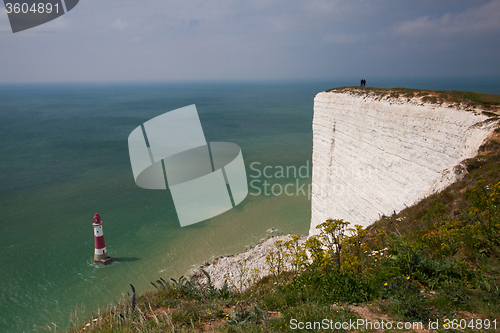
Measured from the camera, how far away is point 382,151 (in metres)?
11.8

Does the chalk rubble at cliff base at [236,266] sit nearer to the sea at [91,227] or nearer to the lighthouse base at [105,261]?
the sea at [91,227]

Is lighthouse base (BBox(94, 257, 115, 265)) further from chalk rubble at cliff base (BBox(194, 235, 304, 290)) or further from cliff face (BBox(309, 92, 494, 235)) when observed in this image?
cliff face (BBox(309, 92, 494, 235))

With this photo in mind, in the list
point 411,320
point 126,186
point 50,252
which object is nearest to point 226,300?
point 411,320

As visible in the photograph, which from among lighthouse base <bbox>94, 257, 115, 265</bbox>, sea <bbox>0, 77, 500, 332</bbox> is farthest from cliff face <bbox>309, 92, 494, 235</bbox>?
lighthouse base <bbox>94, 257, 115, 265</bbox>

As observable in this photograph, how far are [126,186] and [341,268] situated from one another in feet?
84.4

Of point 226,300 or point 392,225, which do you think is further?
point 392,225

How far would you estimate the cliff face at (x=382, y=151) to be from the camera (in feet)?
30.3

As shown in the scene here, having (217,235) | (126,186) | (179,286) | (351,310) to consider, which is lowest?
(217,235)

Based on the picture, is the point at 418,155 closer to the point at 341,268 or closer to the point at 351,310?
the point at 341,268

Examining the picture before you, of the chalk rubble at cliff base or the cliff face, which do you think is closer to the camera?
the cliff face

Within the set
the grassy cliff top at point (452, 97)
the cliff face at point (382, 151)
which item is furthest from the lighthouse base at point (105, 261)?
the grassy cliff top at point (452, 97)

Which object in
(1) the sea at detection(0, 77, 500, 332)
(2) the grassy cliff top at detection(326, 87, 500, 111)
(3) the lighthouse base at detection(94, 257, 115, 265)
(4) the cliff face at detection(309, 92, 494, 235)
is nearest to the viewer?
(4) the cliff face at detection(309, 92, 494, 235)

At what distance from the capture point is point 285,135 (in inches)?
1930

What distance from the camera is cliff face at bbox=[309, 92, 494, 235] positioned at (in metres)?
9.25
